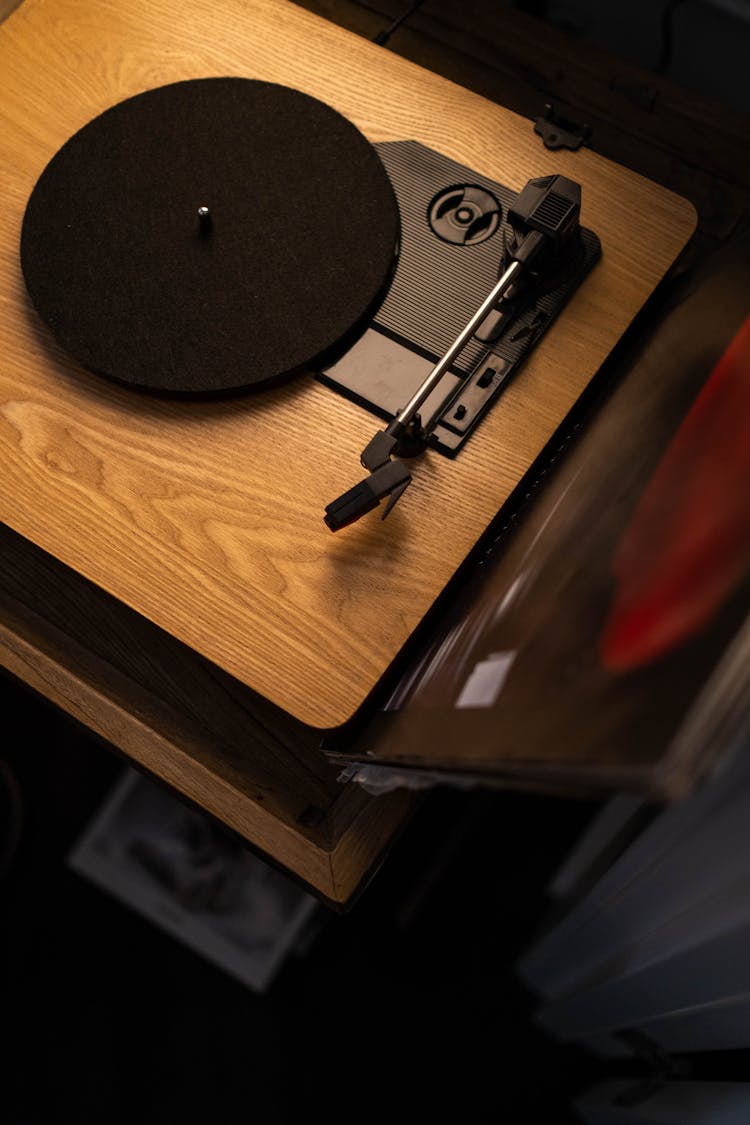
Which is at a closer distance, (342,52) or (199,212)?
(199,212)

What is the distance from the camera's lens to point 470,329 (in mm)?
786

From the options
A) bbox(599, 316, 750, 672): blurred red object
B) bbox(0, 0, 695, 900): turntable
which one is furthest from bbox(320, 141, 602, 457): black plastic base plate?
bbox(599, 316, 750, 672): blurred red object

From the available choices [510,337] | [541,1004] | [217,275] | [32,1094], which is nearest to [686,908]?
[510,337]

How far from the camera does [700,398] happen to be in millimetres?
674

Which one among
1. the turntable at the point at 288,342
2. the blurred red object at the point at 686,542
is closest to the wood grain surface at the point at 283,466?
the turntable at the point at 288,342

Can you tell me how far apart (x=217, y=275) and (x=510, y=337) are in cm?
24

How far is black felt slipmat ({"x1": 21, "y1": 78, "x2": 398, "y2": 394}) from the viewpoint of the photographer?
2.69 feet

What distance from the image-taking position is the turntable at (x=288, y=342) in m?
0.78

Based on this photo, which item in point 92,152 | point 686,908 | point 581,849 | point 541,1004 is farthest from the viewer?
point 541,1004

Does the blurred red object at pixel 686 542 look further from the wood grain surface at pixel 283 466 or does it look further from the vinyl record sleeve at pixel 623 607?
the wood grain surface at pixel 283 466

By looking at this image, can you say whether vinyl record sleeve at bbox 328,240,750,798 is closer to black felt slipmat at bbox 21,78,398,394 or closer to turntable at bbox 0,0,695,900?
turntable at bbox 0,0,695,900

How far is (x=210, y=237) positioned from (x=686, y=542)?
50 cm

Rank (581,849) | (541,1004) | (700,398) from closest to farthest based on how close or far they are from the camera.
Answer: (700,398) < (581,849) < (541,1004)

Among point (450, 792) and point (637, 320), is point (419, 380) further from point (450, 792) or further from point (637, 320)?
point (450, 792)
